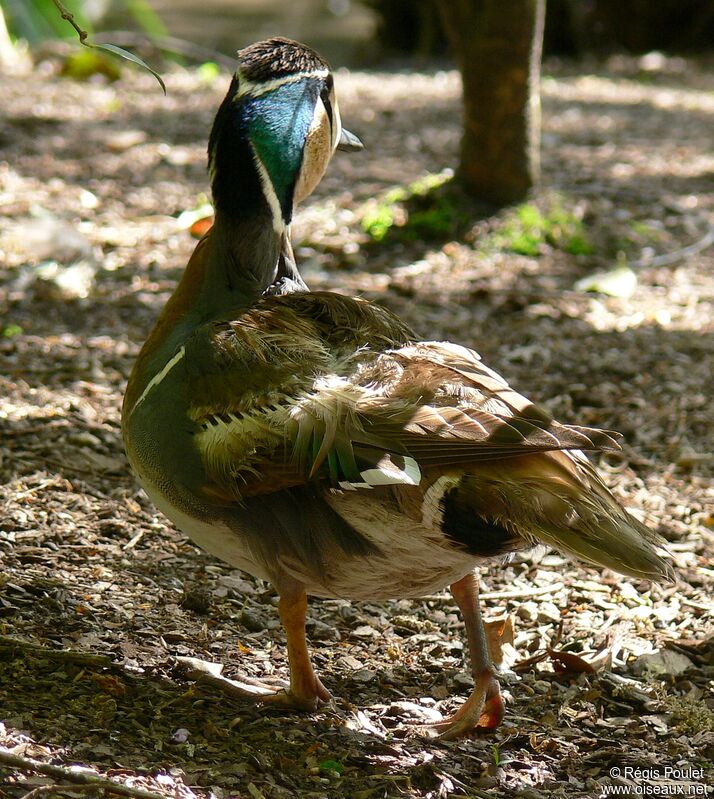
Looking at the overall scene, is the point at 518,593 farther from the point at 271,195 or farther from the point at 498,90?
the point at 498,90

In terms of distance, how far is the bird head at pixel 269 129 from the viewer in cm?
341

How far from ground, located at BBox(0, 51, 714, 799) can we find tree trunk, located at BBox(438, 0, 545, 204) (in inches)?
10.9

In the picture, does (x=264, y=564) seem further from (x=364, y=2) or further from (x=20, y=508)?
(x=364, y=2)

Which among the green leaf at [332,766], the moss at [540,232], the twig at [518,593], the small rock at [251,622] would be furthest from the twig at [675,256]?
the green leaf at [332,766]

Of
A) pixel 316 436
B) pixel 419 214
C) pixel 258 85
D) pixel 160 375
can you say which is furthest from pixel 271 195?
pixel 419 214

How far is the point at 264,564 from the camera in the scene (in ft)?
10.2

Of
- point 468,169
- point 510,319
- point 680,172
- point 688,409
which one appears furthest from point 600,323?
point 680,172

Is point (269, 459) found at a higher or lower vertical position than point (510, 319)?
higher

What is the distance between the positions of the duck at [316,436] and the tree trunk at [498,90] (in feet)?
12.1

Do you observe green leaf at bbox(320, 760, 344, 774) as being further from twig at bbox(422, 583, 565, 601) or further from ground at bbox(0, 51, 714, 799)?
twig at bbox(422, 583, 565, 601)

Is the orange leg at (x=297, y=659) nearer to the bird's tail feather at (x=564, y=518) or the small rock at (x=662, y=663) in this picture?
the bird's tail feather at (x=564, y=518)

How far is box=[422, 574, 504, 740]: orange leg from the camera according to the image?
3.23m

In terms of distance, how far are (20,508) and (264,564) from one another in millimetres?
1391

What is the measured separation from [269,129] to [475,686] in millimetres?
1851
